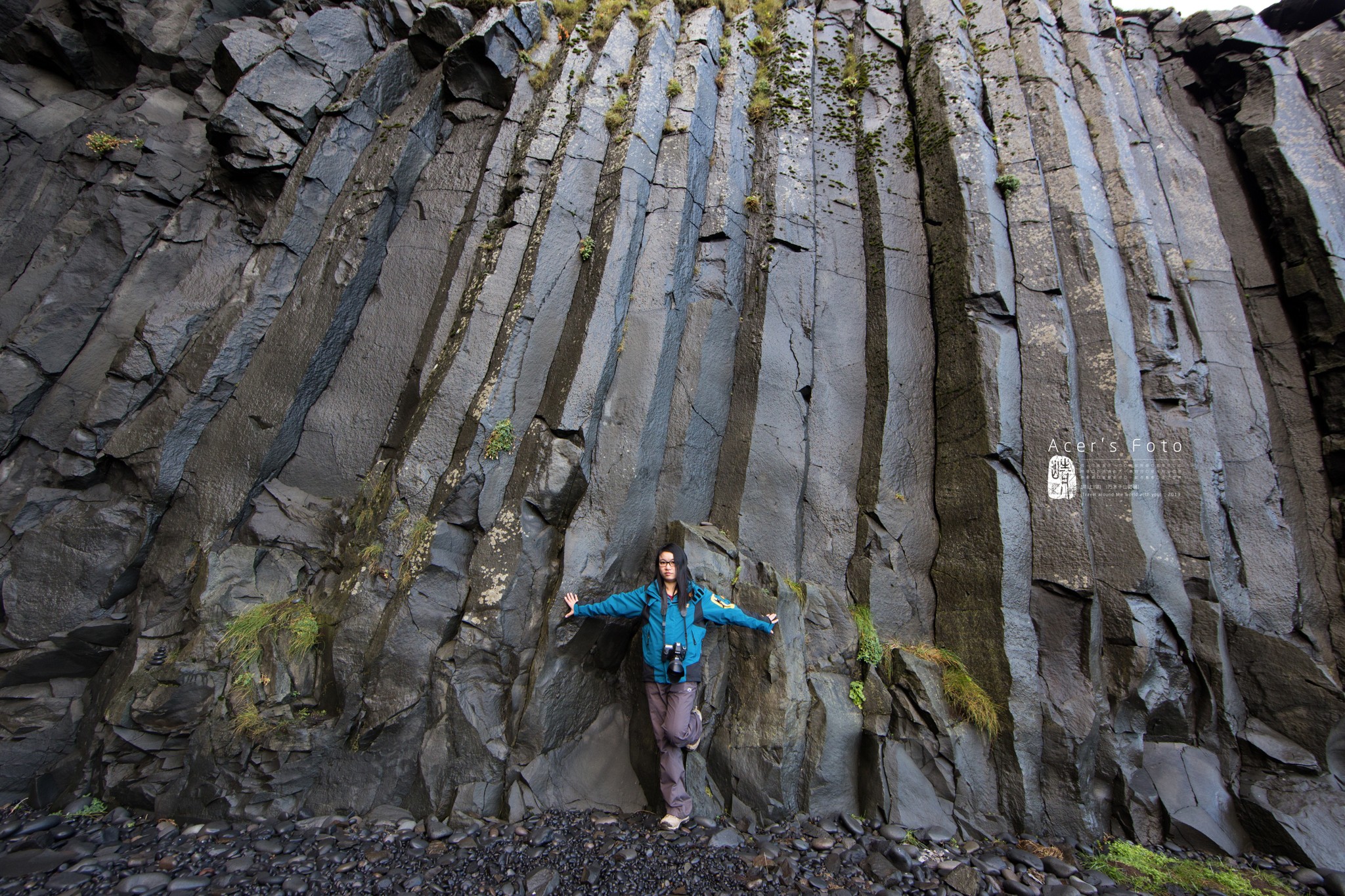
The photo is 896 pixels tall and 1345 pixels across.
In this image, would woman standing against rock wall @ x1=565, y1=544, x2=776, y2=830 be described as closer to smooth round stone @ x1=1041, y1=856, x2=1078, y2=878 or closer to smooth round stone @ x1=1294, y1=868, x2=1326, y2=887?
smooth round stone @ x1=1041, y1=856, x2=1078, y2=878

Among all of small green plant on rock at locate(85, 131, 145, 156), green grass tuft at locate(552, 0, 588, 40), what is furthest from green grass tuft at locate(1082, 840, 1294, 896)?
small green plant on rock at locate(85, 131, 145, 156)

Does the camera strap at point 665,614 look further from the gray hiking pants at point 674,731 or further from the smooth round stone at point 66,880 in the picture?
the smooth round stone at point 66,880

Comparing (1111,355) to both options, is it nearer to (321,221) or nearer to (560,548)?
(560,548)

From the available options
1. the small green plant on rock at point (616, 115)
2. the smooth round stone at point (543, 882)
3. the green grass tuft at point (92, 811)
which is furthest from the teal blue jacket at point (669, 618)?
the small green plant on rock at point (616, 115)

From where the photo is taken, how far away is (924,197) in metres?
9.57

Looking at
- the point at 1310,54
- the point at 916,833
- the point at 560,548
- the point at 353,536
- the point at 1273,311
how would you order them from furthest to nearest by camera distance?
the point at 1310,54
the point at 1273,311
the point at 353,536
the point at 560,548
the point at 916,833

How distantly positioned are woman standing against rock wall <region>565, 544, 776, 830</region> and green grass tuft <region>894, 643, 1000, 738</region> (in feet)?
7.06

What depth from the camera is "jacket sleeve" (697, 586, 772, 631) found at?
5641mm

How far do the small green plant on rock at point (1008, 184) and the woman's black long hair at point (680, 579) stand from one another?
769cm

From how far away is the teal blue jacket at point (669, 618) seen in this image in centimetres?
543

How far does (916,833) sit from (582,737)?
10.5ft

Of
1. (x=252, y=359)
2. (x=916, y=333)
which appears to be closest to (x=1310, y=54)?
(x=916, y=333)

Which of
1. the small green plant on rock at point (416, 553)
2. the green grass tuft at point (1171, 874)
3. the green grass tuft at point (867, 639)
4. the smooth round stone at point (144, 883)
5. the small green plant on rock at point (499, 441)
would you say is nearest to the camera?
the smooth round stone at point (144, 883)

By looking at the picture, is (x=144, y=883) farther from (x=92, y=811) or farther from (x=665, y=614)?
(x=665, y=614)
